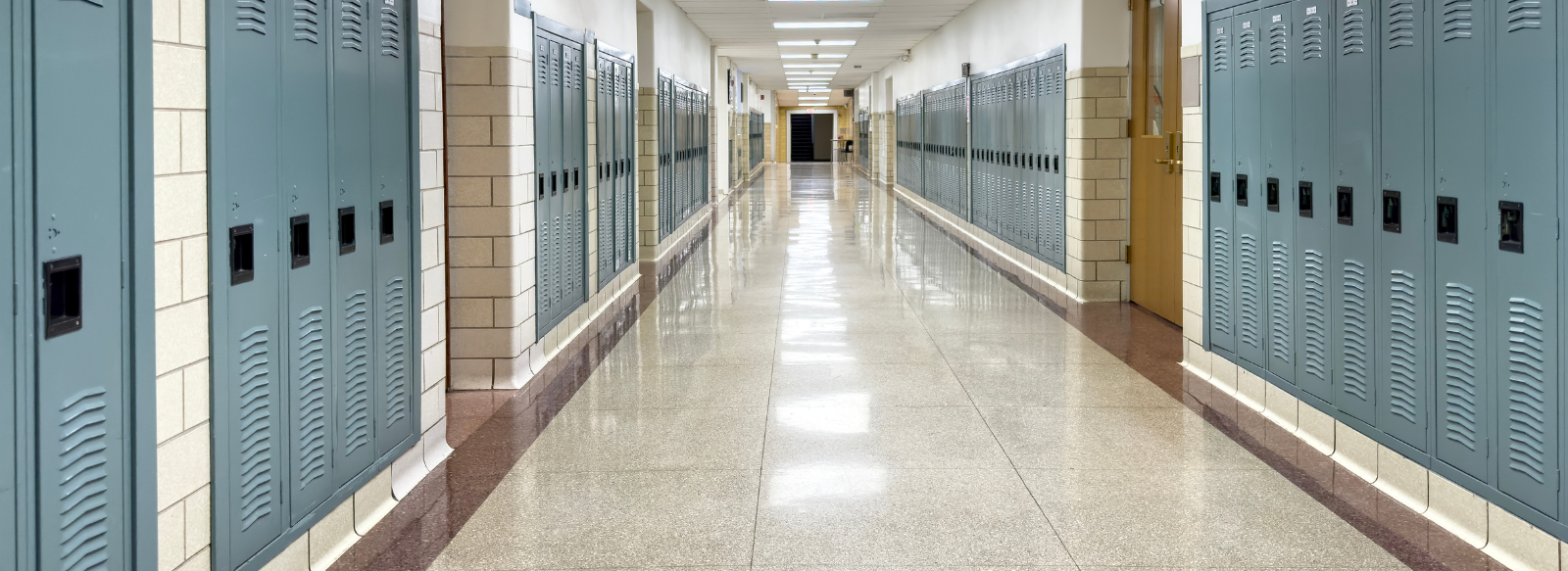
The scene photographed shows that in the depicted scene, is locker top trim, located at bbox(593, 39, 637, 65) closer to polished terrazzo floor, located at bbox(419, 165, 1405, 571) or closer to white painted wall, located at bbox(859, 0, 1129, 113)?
polished terrazzo floor, located at bbox(419, 165, 1405, 571)

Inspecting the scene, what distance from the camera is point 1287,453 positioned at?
4133 mm

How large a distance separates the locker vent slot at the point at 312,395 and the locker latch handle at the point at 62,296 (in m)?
0.87

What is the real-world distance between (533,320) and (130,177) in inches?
143

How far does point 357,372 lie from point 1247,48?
3.49 meters

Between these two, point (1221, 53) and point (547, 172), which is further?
point (547, 172)

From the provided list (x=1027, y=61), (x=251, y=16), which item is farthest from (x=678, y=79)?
(x=251, y=16)

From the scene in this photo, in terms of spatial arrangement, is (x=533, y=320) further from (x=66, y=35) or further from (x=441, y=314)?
(x=66, y=35)

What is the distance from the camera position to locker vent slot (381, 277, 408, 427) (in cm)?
346

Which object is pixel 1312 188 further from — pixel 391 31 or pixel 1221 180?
pixel 391 31

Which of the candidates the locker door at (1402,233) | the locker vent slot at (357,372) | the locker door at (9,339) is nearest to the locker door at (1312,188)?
the locker door at (1402,233)

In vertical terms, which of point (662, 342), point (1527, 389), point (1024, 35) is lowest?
point (662, 342)

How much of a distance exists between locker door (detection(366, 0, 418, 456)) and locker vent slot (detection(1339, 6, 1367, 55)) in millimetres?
2910

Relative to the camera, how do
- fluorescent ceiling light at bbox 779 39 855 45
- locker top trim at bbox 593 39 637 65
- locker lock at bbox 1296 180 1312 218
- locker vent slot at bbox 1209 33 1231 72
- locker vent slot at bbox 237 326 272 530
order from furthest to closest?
fluorescent ceiling light at bbox 779 39 855 45
locker top trim at bbox 593 39 637 65
locker vent slot at bbox 1209 33 1231 72
locker lock at bbox 1296 180 1312 218
locker vent slot at bbox 237 326 272 530

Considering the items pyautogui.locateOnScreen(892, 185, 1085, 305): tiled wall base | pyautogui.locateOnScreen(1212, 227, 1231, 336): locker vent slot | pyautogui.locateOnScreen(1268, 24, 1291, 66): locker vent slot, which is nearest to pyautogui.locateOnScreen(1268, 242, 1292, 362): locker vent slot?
pyautogui.locateOnScreen(1212, 227, 1231, 336): locker vent slot
